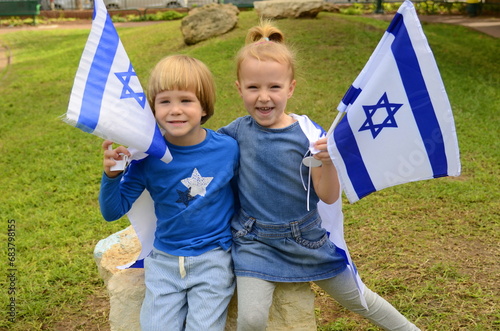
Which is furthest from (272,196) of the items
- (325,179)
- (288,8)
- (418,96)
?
(288,8)

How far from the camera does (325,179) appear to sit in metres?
2.47

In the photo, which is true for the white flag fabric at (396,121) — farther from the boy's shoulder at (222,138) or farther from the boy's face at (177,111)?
the boy's face at (177,111)

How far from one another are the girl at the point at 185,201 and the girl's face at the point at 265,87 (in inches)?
7.4

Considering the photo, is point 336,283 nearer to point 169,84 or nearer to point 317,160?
point 317,160

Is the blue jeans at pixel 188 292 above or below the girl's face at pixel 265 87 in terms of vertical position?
below

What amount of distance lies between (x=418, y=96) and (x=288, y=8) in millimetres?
9011

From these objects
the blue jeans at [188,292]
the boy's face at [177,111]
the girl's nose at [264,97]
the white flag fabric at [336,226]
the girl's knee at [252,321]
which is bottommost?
the girl's knee at [252,321]

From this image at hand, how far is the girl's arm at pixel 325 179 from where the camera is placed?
2.40m

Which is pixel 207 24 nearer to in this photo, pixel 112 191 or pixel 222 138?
pixel 222 138

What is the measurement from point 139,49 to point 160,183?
9053 millimetres

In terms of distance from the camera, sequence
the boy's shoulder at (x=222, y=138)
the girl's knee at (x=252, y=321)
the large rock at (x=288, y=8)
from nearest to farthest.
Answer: the girl's knee at (x=252, y=321)
the boy's shoulder at (x=222, y=138)
the large rock at (x=288, y=8)

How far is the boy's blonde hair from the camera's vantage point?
2.50 meters

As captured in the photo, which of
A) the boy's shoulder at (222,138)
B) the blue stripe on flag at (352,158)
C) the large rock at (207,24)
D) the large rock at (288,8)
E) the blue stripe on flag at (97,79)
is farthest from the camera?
the large rock at (288,8)

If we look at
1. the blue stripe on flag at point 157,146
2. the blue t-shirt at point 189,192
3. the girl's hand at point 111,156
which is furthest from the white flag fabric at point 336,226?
the girl's hand at point 111,156
